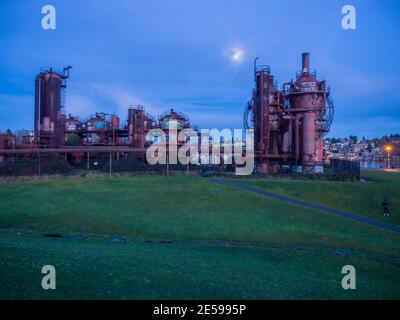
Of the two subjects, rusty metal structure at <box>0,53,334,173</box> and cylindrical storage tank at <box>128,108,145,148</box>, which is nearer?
rusty metal structure at <box>0,53,334,173</box>

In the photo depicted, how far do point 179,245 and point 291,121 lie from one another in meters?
29.4

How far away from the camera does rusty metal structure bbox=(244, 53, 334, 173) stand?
1428 inches

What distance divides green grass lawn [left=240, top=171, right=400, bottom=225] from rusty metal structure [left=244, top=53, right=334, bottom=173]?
Answer: 11057 mm

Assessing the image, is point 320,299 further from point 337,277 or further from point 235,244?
point 235,244

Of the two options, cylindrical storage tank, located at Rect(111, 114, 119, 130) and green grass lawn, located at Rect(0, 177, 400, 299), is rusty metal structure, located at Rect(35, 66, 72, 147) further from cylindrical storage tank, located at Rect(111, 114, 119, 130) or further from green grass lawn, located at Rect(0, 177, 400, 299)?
green grass lawn, located at Rect(0, 177, 400, 299)

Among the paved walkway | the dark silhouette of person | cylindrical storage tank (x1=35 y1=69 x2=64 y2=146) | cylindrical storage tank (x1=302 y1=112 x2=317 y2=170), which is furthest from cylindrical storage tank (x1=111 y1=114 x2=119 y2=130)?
the dark silhouette of person

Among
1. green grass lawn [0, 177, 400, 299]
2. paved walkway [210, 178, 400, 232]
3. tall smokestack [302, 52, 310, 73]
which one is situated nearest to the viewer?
green grass lawn [0, 177, 400, 299]

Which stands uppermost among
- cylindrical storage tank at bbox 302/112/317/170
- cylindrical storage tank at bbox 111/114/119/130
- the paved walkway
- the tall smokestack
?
the tall smokestack

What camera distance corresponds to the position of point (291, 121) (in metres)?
37.3

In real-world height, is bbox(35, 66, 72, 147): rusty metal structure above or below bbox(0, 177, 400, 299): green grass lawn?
above

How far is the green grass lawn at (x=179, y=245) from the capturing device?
6.86 meters

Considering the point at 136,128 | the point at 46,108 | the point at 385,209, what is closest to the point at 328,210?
the point at 385,209
